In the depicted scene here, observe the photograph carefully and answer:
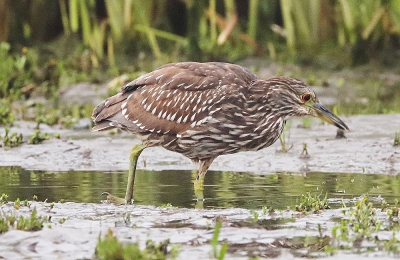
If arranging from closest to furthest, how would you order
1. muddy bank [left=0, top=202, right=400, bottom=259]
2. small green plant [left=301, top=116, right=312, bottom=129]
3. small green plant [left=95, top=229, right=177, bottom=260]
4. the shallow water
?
small green plant [left=95, top=229, right=177, bottom=260]
muddy bank [left=0, top=202, right=400, bottom=259]
the shallow water
small green plant [left=301, top=116, right=312, bottom=129]

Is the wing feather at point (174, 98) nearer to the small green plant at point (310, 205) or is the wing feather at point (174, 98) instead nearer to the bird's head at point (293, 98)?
the bird's head at point (293, 98)

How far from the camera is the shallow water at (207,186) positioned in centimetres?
845

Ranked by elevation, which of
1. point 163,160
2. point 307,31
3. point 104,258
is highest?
point 307,31

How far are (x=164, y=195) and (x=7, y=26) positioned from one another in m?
A: 9.13

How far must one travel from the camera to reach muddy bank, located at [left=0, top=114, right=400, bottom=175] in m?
10.5

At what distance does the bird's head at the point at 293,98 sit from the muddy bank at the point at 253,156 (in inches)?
59.6

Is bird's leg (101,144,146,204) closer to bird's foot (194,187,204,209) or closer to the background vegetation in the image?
bird's foot (194,187,204,209)

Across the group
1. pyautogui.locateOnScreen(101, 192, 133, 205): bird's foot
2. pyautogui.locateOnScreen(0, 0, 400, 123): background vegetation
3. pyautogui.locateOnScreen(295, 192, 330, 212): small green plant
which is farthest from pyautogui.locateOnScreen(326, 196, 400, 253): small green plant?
pyautogui.locateOnScreen(0, 0, 400, 123): background vegetation

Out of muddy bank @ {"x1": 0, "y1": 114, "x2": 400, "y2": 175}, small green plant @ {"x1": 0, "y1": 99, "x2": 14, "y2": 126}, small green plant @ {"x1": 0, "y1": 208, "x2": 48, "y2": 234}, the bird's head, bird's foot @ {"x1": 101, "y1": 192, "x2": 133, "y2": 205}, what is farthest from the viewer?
small green plant @ {"x1": 0, "y1": 99, "x2": 14, "y2": 126}

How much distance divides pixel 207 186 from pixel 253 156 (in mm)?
1751

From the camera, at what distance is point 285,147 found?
36.6 feet

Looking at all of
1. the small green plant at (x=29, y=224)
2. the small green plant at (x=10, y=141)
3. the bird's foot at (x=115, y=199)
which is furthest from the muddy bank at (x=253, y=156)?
the small green plant at (x=29, y=224)

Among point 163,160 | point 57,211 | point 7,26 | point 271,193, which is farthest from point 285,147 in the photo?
point 7,26

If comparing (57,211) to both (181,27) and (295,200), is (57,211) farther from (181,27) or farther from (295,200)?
(181,27)
